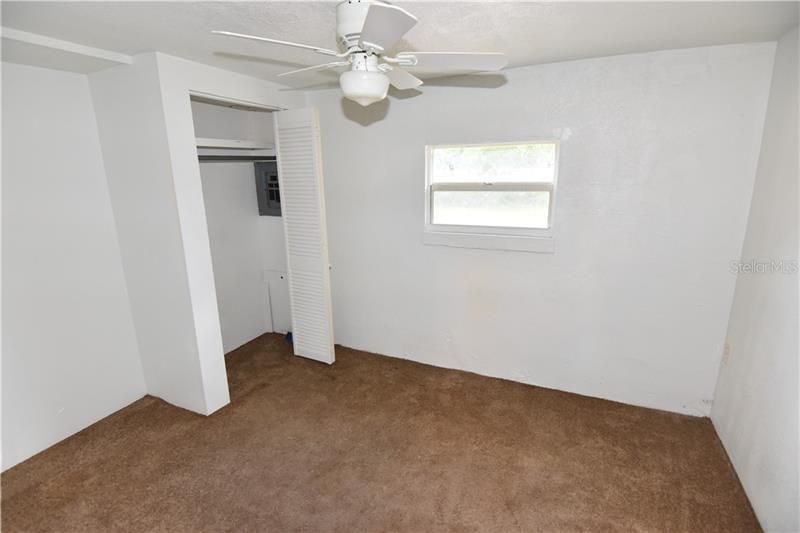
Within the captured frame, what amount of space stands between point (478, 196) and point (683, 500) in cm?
213

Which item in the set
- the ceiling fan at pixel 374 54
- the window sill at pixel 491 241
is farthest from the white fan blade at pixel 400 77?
the window sill at pixel 491 241

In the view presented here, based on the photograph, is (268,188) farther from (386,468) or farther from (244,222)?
(386,468)

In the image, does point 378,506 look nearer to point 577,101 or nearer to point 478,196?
point 478,196

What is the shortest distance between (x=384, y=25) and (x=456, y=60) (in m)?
0.46

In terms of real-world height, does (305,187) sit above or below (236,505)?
above

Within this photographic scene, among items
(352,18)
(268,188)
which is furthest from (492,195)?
(268,188)

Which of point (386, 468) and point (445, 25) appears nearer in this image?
point (445, 25)

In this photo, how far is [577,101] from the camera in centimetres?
249

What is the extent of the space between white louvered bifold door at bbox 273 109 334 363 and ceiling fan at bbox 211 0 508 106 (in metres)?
1.35

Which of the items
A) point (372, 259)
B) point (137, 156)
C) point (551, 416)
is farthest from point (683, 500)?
point (137, 156)

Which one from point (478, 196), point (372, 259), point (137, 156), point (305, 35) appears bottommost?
point (372, 259)

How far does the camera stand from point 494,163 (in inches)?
113

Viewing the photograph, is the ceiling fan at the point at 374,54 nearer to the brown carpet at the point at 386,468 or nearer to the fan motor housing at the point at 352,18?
the fan motor housing at the point at 352,18

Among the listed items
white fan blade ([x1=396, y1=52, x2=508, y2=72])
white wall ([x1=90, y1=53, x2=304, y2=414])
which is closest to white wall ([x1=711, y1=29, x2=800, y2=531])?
→ white fan blade ([x1=396, y1=52, x2=508, y2=72])
